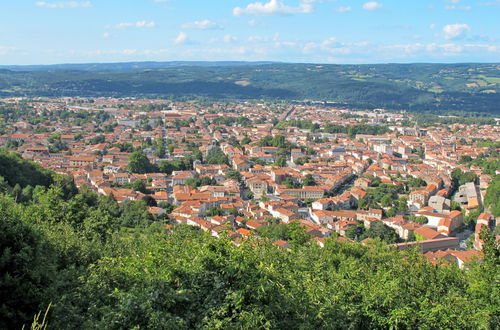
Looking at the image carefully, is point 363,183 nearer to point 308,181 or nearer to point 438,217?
point 308,181

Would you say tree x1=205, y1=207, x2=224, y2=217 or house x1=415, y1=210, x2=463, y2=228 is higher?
tree x1=205, y1=207, x2=224, y2=217

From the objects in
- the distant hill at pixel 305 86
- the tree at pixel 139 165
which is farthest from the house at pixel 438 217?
the distant hill at pixel 305 86

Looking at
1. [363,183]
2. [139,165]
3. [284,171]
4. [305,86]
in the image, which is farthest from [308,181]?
[305,86]

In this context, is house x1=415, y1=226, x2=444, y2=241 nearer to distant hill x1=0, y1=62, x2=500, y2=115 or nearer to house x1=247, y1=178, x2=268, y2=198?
house x1=247, y1=178, x2=268, y2=198

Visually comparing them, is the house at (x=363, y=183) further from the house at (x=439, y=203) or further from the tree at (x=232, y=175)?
the tree at (x=232, y=175)

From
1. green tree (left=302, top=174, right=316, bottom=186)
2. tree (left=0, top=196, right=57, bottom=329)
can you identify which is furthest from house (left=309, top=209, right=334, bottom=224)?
tree (left=0, top=196, right=57, bottom=329)
